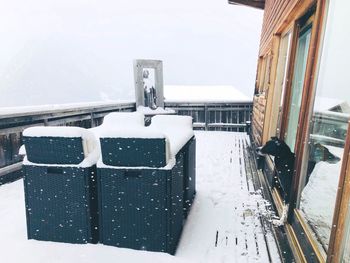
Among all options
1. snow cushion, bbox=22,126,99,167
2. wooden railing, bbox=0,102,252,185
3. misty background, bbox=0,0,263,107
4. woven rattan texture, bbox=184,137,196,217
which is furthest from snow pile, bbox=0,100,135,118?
misty background, bbox=0,0,263,107

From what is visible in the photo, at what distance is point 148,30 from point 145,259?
289ft

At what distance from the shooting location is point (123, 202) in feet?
8.55

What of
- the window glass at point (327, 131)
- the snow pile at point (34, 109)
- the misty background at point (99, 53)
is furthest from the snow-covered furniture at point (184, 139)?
the misty background at point (99, 53)

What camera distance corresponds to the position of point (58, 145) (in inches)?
103

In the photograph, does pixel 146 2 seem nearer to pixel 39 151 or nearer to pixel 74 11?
pixel 74 11

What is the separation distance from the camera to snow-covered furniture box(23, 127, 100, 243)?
8.55ft

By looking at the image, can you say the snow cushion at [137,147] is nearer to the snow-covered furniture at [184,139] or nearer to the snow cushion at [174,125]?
the snow-covered furniture at [184,139]

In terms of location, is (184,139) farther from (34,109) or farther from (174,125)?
(34,109)

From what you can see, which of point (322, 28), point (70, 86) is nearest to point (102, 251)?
point (322, 28)

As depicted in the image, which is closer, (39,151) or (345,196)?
(345,196)

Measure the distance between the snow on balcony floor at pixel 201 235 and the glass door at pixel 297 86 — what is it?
108cm

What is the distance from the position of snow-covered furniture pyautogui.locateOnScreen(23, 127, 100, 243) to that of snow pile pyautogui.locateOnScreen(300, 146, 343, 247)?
2.06 m

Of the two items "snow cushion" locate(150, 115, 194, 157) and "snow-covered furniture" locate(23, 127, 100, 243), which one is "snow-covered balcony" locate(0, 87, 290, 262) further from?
"snow cushion" locate(150, 115, 194, 157)

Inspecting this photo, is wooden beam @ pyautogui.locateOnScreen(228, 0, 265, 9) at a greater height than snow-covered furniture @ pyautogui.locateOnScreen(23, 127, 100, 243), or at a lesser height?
greater
